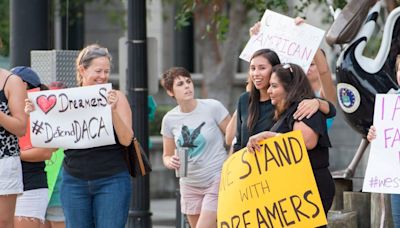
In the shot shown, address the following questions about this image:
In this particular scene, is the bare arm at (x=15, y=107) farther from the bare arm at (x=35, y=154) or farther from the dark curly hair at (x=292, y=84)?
the dark curly hair at (x=292, y=84)

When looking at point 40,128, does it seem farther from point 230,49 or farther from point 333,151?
point 230,49

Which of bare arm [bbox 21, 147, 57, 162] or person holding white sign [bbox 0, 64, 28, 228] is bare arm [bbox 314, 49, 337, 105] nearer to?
bare arm [bbox 21, 147, 57, 162]

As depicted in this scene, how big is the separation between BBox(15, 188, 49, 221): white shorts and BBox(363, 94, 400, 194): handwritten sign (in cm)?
237

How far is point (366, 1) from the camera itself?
1026cm

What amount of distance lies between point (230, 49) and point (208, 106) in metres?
11.8

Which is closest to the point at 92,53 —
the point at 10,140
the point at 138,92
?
the point at 10,140

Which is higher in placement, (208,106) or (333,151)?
(208,106)

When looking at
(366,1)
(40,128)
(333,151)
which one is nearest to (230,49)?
(333,151)

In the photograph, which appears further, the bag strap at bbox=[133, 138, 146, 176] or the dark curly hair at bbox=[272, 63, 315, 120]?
the bag strap at bbox=[133, 138, 146, 176]

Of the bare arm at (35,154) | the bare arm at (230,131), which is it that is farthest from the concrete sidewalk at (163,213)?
the bare arm at (35,154)

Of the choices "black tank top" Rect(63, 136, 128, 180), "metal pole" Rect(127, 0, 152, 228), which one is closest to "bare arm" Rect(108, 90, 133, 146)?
"black tank top" Rect(63, 136, 128, 180)

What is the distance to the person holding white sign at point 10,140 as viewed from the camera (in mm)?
7965

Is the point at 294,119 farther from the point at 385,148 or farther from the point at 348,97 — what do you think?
the point at 348,97

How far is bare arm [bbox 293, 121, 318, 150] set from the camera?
24.7ft
